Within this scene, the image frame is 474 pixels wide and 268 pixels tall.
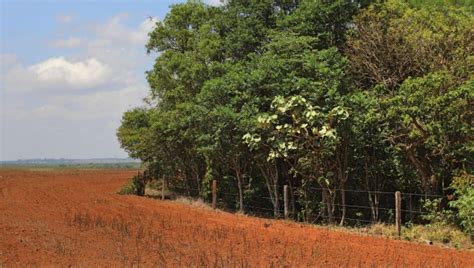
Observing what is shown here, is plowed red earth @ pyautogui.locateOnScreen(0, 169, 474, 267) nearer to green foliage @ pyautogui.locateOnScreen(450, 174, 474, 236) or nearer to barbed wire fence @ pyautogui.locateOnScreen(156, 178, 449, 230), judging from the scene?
green foliage @ pyautogui.locateOnScreen(450, 174, 474, 236)

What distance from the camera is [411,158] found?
17000mm

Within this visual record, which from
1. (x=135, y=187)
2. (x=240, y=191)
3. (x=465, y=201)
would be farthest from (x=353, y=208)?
(x=135, y=187)

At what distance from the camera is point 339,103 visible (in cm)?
1712

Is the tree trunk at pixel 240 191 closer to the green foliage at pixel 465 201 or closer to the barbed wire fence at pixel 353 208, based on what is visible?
the barbed wire fence at pixel 353 208

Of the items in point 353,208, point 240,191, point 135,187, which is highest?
point 240,191

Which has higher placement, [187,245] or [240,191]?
[240,191]

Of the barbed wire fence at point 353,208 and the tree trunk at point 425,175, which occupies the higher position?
the tree trunk at point 425,175

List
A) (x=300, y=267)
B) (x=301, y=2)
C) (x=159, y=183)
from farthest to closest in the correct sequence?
(x=159, y=183) → (x=301, y=2) → (x=300, y=267)

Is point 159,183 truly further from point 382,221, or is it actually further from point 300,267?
point 300,267

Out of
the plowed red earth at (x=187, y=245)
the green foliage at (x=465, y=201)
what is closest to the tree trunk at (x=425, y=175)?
the green foliage at (x=465, y=201)

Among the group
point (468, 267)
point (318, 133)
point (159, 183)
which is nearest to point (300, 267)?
point (468, 267)

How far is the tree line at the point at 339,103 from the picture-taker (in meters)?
16.2

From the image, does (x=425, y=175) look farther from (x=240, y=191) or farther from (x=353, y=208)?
(x=240, y=191)

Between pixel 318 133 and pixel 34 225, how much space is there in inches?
360
